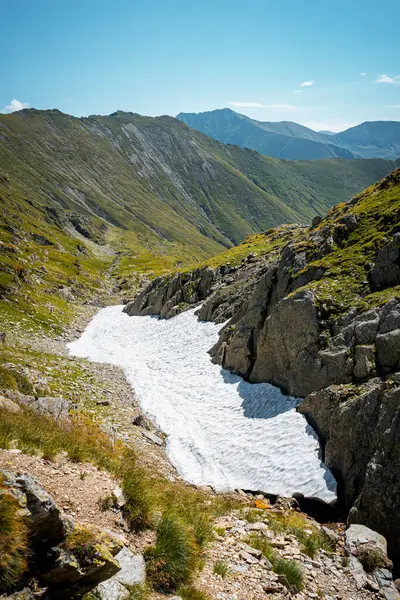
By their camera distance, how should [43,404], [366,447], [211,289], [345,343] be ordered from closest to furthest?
[366,447] < [43,404] < [345,343] < [211,289]

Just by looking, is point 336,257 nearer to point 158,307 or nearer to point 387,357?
point 387,357

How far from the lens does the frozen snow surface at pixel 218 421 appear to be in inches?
690

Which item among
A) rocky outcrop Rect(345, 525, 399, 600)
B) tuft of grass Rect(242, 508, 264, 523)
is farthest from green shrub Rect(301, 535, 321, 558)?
tuft of grass Rect(242, 508, 264, 523)

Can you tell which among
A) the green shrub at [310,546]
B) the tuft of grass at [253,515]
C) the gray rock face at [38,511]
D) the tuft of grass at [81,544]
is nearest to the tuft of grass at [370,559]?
the green shrub at [310,546]

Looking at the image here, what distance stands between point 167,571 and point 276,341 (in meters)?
19.3

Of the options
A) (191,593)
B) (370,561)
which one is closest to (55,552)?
(191,593)

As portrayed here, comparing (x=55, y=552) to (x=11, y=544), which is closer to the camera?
(x=11, y=544)

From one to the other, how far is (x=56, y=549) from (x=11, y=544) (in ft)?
3.57

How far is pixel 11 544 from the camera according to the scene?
5.76 m

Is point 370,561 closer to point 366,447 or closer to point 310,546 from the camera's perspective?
point 310,546

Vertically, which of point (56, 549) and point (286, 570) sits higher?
point (56, 549)

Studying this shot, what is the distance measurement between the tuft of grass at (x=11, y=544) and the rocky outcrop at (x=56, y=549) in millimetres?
136

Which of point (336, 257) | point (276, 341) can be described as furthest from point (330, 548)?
point (336, 257)

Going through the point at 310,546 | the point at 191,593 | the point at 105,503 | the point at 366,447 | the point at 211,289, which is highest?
the point at 211,289
